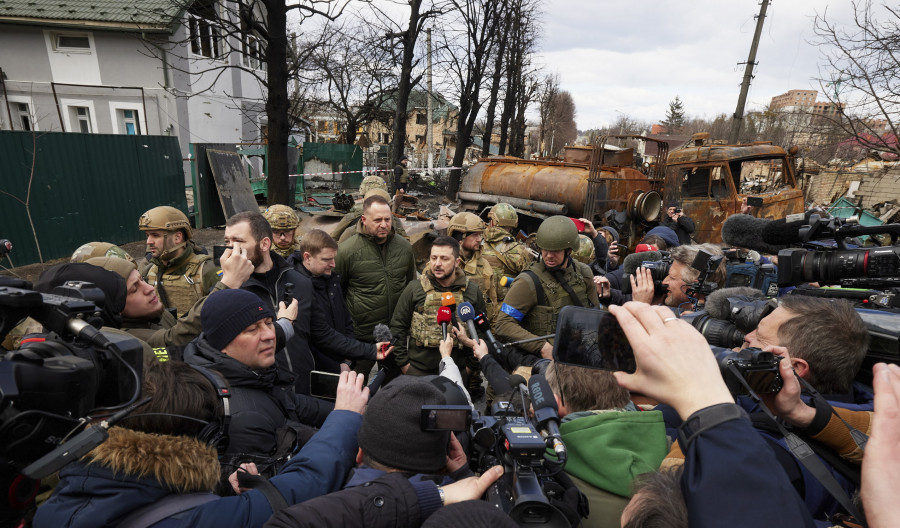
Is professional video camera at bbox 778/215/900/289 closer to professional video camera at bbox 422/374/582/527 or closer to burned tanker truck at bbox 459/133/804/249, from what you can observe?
professional video camera at bbox 422/374/582/527

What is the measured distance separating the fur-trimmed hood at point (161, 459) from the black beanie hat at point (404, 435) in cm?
47

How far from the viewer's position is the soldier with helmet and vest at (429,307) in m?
3.48

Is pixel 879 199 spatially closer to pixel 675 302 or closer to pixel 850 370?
pixel 675 302

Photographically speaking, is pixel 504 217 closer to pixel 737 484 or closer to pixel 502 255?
pixel 502 255

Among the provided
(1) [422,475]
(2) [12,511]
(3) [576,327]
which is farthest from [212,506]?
(3) [576,327]

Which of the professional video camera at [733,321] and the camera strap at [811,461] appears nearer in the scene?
the camera strap at [811,461]

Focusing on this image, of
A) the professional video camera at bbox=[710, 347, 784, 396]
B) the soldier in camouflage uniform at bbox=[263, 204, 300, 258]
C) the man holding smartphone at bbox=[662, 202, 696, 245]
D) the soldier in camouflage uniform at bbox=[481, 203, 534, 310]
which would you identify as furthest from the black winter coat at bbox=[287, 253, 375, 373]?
the man holding smartphone at bbox=[662, 202, 696, 245]

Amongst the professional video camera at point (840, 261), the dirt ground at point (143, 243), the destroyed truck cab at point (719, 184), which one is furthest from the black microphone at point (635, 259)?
the dirt ground at point (143, 243)

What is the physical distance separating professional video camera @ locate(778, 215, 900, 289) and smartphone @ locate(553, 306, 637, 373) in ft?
4.62

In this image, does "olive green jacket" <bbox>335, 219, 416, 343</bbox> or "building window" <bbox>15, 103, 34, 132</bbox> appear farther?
"building window" <bbox>15, 103, 34, 132</bbox>

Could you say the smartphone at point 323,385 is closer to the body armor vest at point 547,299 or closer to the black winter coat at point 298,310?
the black winter coat at point 298,310

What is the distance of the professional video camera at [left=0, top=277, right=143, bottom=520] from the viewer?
0.92 m

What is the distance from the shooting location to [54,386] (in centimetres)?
96

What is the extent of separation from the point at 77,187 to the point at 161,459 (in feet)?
33.8
